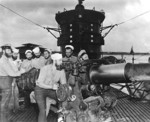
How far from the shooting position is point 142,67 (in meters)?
2.84

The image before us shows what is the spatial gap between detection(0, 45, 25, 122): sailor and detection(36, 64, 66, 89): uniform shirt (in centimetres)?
68

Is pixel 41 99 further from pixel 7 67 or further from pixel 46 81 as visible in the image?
pixel 7 67

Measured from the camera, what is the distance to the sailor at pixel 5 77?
15.9 ft

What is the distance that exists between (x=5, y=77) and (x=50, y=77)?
3.22 ft

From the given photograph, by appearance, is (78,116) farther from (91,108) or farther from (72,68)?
(72,68)

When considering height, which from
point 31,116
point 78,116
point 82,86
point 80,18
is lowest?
point 31,116

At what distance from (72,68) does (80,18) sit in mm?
11083

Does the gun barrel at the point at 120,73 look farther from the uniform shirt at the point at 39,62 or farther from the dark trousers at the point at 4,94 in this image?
the uniform shirt at the point at 39,62

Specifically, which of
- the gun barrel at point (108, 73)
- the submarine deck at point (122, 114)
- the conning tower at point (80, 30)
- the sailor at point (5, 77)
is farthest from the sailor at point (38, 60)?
the conning tower at point (80, 30)

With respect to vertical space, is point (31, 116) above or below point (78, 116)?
below

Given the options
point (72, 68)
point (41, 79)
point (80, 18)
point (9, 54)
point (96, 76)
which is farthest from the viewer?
point (80, 18)

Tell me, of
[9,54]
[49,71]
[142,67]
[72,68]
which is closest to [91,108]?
[72,68]

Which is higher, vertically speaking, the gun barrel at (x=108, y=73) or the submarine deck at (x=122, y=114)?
the gun barrel at (x=108, y=73)

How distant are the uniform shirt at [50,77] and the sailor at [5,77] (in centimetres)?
68
